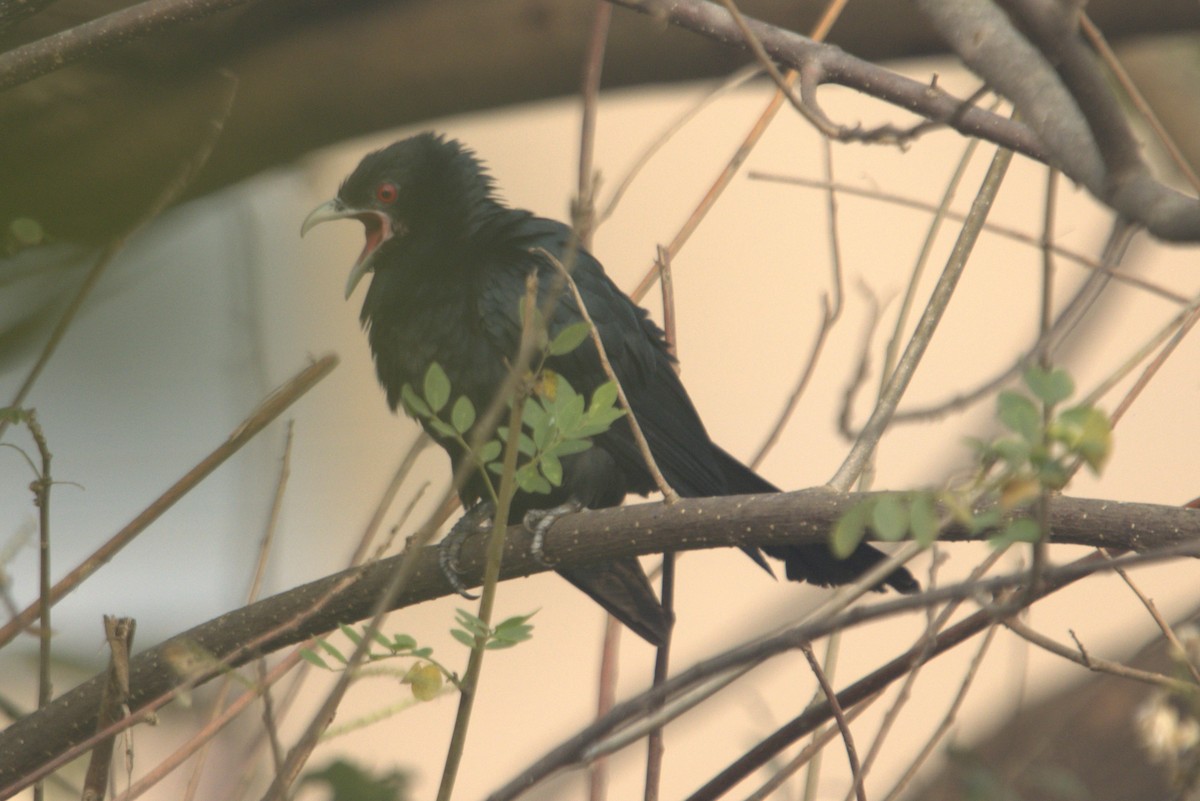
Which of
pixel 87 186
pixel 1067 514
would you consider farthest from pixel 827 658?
pixel 87 186

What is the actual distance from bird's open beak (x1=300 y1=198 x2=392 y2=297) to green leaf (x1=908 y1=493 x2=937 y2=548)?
7.88ft

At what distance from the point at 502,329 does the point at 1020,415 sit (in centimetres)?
189

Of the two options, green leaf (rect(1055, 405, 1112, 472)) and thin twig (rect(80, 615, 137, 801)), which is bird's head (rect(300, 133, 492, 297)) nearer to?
thin twig (rect(80, 615, 137, 801))

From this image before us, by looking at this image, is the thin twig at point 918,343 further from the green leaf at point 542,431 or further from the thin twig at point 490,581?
the thin twig at point 490,581

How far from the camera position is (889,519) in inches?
44.6

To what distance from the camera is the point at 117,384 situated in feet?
8.91

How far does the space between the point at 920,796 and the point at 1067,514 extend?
90.6 inches

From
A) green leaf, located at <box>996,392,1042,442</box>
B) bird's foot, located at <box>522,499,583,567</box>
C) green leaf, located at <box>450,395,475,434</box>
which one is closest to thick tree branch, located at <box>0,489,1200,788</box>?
bird's foot, located at <box>522,499,583,567</box>

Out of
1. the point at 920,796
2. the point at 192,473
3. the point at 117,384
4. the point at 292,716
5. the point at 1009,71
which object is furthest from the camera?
the point at 292,716

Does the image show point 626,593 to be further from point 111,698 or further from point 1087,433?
point 1087,433

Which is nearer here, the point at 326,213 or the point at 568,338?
the point at 568,338

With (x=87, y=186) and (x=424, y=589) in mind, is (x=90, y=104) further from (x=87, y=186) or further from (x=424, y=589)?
(x=424, y=589)

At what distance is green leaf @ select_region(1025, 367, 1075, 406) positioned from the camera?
106cm

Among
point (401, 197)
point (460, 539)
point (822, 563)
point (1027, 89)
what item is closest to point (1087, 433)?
point (1027, 89)
